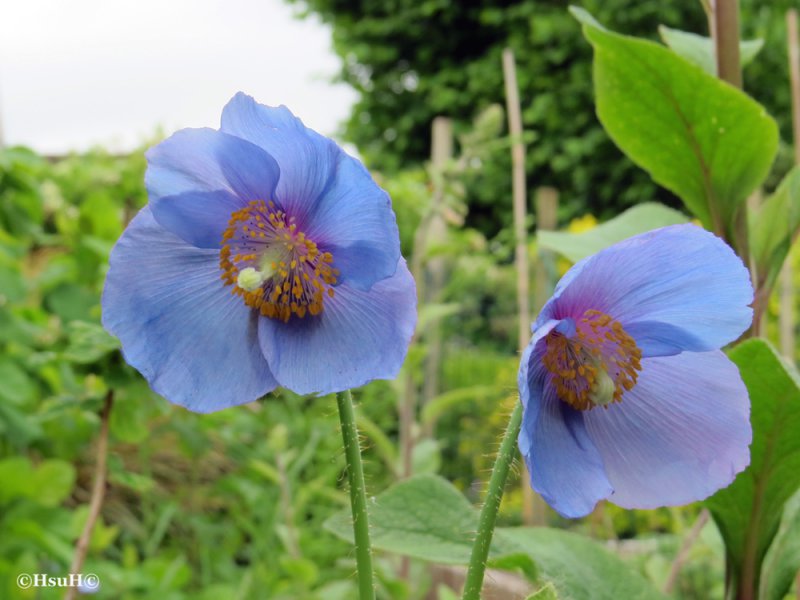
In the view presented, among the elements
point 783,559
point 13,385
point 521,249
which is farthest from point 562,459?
point 521,249

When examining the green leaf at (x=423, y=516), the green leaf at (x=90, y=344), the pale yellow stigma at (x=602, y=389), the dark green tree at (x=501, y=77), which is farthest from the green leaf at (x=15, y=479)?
the dark green tree at (x=501, y=77)

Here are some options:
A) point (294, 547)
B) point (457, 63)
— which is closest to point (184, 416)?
point (294, 547)

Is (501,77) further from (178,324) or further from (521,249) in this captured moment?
(178,324)

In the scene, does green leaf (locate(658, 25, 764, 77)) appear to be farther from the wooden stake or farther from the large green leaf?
the wooden stake

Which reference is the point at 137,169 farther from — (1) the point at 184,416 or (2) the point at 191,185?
(2) the point at 191,185

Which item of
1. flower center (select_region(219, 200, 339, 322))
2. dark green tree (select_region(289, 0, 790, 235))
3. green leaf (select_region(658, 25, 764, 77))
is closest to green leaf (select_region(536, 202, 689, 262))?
green leaf (select_region(658, 25, 764, 77))
